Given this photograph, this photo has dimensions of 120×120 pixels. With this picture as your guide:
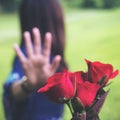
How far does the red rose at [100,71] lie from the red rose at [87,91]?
0.05 feet

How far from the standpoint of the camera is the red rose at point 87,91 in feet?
2.07

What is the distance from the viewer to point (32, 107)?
5.23 feet

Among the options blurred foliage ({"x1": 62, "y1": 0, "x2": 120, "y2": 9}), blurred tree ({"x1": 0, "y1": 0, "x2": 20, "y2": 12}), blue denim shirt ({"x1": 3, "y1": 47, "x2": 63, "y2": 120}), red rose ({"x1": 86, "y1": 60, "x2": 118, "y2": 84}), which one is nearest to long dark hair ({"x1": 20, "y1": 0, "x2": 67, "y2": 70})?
blue denim shirt ({"x1": 3, "y1": 47, "x2": 63, "y2": 120})

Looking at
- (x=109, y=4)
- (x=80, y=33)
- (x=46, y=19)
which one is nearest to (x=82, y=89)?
(x=46, y=19)

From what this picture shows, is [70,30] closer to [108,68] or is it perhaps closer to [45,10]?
[45,10]

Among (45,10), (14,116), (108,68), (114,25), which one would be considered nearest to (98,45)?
(114,25)

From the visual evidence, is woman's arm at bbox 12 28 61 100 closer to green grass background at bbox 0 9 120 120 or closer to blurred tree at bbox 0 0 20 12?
green grass background at bbox 0 9 120 120

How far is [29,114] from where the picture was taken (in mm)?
1597

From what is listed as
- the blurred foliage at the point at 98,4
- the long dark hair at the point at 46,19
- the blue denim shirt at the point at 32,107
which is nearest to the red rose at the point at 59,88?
the blue denim shirt at the point at 32,107

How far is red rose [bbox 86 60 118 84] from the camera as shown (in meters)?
0.65

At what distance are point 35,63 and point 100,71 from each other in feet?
2.26

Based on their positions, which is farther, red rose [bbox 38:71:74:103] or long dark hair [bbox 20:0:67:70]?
long dark hair [bbox 20:0:67:70]

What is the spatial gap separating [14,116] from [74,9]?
2.03m

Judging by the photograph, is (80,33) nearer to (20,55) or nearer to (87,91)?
(20,55)
